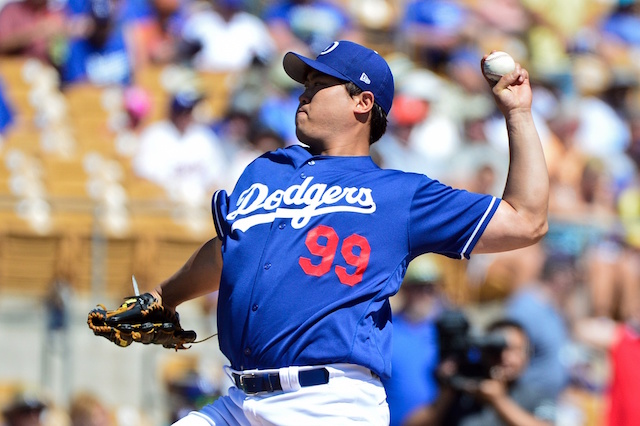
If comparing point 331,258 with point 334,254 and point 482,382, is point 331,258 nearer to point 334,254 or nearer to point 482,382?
point 334,254

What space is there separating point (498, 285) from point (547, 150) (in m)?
2.82

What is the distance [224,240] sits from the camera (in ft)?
11.8

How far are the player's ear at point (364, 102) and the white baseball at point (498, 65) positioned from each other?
1.32ft

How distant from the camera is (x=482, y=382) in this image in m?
5.70

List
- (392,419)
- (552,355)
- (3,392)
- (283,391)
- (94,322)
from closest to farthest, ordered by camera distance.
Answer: (283,391) → (94,322) → (392,419) → (552,355) → (3,392)

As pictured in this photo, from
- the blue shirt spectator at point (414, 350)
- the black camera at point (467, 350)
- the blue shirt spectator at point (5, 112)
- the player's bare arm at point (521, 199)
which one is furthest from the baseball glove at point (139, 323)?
the blue shirt spectator at point (5, 112)

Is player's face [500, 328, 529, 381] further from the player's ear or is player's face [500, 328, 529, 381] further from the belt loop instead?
the belt loop

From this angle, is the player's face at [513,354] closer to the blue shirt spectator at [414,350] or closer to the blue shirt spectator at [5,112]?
the blue shirt spectator at [414,350]

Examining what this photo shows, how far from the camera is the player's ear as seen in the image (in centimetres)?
361

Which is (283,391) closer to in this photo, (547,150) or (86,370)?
(86,370)

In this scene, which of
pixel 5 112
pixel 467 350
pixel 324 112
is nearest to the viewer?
pixel 324 112

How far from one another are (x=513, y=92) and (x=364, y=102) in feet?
1.66

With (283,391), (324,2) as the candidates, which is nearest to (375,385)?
(283,391)

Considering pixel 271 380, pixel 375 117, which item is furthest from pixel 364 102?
pixel 271 380
